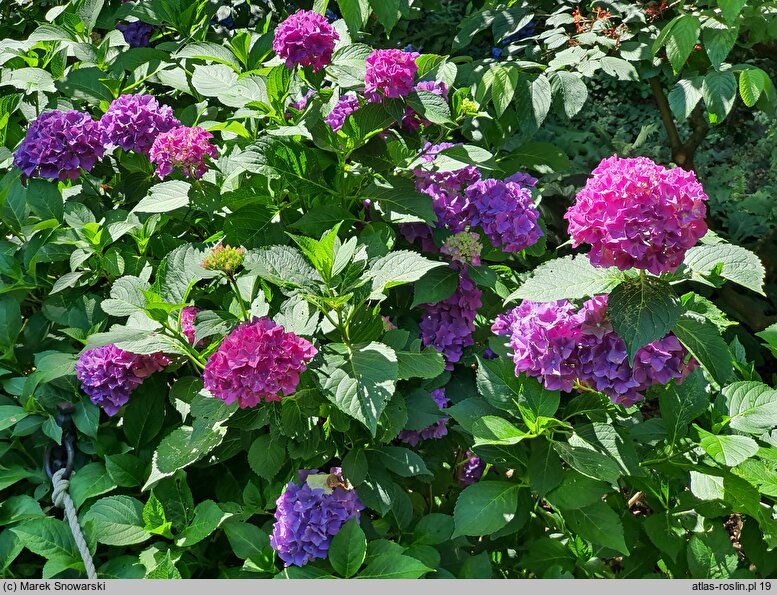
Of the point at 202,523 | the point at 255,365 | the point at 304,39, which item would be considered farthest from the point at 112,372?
the point at 304,39

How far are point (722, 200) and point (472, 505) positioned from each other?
282 cm

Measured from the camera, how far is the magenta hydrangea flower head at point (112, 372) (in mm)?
1522

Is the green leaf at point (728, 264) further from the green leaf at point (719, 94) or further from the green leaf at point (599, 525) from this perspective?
the green leaf at point (719, 94)

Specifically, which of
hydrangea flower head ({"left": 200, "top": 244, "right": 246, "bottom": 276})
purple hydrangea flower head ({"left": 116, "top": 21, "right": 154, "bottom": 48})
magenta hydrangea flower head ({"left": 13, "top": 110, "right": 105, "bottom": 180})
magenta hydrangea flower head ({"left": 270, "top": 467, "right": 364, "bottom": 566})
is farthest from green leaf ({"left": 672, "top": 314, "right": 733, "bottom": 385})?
purple hydrangea flower head ({"left": 116, "top": 21, "right": 154, "bottom": 48})

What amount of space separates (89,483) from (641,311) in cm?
111

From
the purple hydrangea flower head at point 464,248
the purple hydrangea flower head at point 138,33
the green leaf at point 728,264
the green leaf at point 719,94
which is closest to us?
the green leaf at point 728,264

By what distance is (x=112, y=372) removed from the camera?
60.1 inches

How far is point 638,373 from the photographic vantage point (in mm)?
1296

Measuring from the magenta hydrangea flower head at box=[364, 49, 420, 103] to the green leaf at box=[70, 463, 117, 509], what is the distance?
37.4 inches

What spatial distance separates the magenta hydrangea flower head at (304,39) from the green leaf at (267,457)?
2.58 feet

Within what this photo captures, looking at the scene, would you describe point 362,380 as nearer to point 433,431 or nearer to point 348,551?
point 348,551

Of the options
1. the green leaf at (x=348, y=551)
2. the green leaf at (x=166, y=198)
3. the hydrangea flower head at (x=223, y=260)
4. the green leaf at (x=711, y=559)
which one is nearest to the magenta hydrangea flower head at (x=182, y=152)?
the green leaf at (x=166, y=198)

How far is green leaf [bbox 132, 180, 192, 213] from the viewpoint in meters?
1.64

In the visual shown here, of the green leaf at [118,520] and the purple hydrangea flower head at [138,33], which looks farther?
the purple hydrangea flower head at [138,33]
